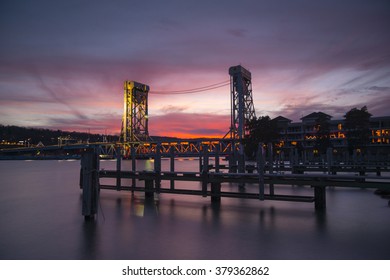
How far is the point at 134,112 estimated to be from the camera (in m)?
108

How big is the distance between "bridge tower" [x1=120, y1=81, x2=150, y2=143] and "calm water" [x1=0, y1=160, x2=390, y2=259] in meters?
88.3

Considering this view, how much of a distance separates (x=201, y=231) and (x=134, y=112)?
10087 centimetres

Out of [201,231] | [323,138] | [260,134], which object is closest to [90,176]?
[201,231]

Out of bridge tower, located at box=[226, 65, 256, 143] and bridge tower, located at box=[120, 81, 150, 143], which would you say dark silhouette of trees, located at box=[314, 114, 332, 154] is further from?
bridge tower, located at box=[120, 81, 150, 143]

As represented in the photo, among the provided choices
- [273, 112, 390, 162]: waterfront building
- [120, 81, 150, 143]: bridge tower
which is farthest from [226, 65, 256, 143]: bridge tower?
[120, 81, 150, 143]: bridge tower

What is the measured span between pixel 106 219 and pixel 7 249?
4.08 meters

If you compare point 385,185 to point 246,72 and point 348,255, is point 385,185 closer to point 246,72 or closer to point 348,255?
point 348,255

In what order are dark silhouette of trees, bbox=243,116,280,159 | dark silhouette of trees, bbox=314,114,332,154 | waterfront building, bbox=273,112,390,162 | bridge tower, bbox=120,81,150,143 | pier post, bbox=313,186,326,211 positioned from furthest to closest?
→ bridge tower, bbox=120,81,150,143 < waterfront building, bbox=273,112,390,162 < dark silhouette of trees, bbox=314,114,332,154 < dark silhouette of trees, bbox=243,116,280,159 < pier post, bbox=313,186,326,211

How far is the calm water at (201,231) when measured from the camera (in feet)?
27.9

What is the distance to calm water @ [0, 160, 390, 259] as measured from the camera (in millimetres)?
8516

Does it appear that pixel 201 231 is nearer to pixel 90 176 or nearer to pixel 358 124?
pixel 90 176

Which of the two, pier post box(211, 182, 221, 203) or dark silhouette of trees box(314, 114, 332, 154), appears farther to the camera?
dark silhouette of trees box(314, 114, 332, 154)

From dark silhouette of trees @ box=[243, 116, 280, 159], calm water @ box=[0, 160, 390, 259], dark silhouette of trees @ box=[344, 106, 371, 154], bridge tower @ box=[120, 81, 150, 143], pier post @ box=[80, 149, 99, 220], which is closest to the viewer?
calm water @ box=[0, 160, 390, 259]
